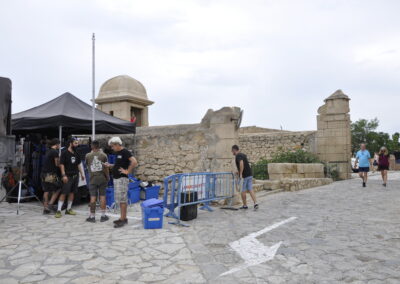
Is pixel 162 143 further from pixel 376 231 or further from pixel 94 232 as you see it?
pixel 376 231

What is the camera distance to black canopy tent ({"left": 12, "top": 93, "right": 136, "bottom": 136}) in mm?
8289

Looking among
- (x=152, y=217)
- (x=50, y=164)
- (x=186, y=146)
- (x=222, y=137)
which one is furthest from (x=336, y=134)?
(x=50, y=164)

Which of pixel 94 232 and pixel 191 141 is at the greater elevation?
pixel 191 141

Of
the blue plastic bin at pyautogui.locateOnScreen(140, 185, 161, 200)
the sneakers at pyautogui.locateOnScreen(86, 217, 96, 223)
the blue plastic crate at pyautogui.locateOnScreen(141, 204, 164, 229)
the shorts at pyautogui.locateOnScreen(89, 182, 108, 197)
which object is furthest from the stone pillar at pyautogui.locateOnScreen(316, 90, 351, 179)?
the sneakers at pyautogui.locateOnScreen(86, 217, 96, 223)

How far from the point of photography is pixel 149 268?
4164mm

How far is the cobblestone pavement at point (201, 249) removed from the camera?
12.9 ft

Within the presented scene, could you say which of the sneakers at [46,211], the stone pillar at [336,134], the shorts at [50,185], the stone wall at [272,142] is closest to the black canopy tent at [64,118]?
the shorts at [50,185]

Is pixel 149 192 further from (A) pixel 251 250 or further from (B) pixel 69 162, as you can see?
(A) pixel 251 250

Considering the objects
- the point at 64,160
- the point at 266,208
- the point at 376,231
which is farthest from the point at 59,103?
the point at 376,231

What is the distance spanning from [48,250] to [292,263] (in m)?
3.26

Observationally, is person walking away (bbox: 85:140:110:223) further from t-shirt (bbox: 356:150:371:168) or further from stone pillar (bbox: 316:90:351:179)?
stone pillar (bbox: 316:90:351:179)

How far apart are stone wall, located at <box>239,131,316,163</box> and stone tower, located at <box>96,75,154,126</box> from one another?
714 centimetres

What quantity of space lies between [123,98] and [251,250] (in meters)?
10.0

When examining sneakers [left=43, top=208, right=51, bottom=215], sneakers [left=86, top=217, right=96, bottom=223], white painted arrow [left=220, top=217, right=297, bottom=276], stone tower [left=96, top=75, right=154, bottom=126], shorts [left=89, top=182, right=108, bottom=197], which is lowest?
white painted arrow [left=220, top=217, right=297, bottom=276]
